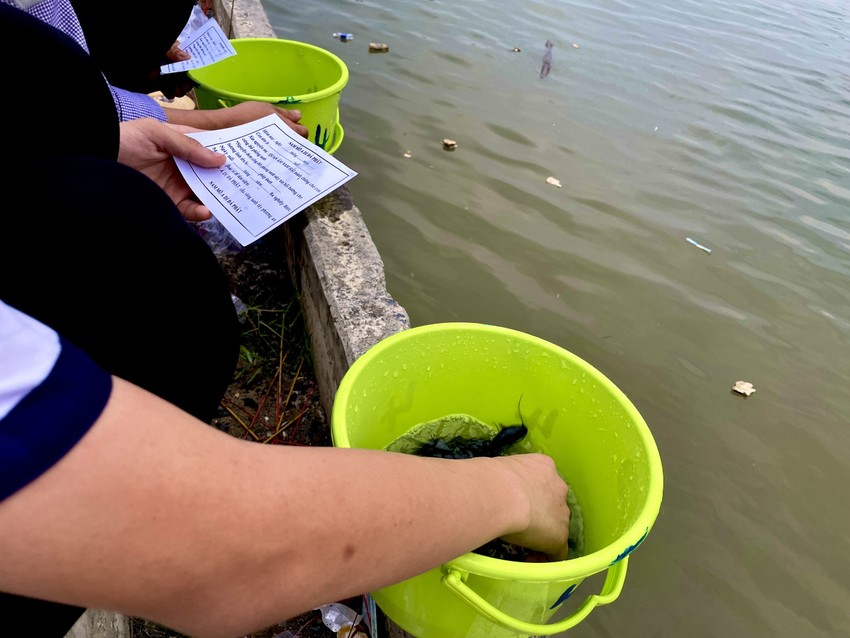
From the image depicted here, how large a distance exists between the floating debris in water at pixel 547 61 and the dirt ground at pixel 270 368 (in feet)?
8.45

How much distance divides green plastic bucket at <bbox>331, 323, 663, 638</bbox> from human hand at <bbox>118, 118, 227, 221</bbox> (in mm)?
743

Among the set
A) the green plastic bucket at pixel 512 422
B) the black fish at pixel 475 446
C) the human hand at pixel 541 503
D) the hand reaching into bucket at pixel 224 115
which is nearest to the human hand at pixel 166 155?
the hand reaching into bucket at pixel 224 115

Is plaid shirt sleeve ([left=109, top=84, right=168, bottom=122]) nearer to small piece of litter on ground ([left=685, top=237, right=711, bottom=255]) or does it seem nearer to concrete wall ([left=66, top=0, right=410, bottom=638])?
concrete wall ([left=66, top=0, right=410, bottom=638])

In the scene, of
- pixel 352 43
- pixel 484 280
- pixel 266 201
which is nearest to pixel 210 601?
pixel 266 201

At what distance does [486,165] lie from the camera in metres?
2.87

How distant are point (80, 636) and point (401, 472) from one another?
2.18 feet

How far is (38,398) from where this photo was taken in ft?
1.26

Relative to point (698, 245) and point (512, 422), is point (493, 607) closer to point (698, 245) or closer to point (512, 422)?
point (512, 422)

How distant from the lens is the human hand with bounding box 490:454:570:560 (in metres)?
0.83

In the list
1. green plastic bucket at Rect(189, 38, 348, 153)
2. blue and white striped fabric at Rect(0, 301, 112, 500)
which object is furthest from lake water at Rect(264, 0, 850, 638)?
blue and white striped fabric at Rect(0, 301, 112, 500)

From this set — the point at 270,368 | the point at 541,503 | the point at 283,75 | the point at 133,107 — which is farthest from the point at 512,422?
the point at 283,75

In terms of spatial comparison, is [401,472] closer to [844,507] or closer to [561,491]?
[561,491]

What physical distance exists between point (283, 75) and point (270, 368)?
1.38m

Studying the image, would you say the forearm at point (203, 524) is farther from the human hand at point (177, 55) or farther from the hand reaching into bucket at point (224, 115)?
the human hand at point (177, 55)
